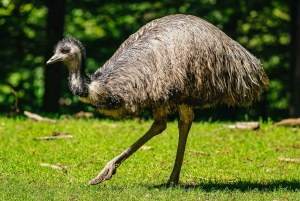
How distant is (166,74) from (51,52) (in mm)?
7138

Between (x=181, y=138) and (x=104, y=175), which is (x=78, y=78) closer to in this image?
(x=104, y=175)

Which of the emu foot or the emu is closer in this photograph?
the emu

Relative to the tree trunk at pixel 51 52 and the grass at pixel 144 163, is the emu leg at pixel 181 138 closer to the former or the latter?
the grass at pixel 144 163

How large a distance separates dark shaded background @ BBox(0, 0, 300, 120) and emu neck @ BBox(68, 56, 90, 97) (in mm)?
7141

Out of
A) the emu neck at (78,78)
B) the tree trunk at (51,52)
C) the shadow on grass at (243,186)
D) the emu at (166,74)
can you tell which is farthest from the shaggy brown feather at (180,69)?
the tree trunk at (51,52)

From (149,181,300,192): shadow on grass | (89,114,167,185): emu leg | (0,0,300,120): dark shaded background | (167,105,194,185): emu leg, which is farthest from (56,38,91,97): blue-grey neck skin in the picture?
(0,0,300,120): dark shaded background

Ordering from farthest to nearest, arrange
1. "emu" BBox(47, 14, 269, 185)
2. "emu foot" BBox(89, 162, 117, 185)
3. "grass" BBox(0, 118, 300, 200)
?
"emu foot" BBox(89, 162, 117, 185) < "emu" BBox(47, 14, 269, 185) < "grass" BBox(0, 118, 300, 200)

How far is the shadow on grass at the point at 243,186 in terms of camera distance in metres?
7.66

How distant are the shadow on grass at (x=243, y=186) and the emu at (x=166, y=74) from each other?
0.20m

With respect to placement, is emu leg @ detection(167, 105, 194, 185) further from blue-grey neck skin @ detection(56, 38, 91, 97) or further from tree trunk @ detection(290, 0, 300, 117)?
tree trunk @ detection(290, 0, 300, 117)

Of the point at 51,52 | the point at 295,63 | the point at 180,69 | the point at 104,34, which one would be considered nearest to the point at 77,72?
the point at 180,69

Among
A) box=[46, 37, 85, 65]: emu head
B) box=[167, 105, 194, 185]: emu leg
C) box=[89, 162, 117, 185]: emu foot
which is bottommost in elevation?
box=[89, 162, 117, 185]: emu foot

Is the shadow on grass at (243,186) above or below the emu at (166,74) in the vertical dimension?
below

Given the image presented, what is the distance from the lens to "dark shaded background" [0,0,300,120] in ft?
49.9
